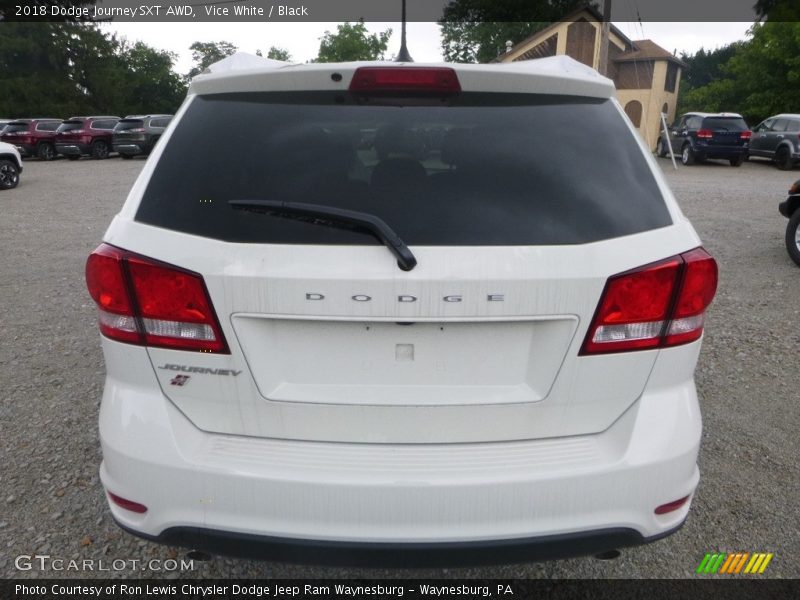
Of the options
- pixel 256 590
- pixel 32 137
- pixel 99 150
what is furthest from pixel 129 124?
pixel 256 590

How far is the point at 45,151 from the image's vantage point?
26953 millimetres

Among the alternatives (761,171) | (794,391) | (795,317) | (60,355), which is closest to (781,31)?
(761,171)

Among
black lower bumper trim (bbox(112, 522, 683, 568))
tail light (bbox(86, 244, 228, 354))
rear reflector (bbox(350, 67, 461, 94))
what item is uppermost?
rear reflector (bbox(350, 67, 461, 94))

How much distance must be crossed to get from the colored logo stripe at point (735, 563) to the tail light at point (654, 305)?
1.17 metres

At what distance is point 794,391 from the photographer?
156 inches

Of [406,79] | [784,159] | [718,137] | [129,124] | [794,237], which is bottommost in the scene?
[784,159]

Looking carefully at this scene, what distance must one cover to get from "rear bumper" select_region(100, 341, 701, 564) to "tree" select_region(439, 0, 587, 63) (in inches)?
2279

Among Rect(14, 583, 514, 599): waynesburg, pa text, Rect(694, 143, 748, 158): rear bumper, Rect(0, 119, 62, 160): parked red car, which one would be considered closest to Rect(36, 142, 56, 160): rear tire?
Rect(0, 119, 62, 160): parked red car

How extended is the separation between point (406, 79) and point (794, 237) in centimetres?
702

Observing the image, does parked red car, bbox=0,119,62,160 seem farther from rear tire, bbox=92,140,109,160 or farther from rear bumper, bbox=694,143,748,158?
rear bumper, bbox=694,143,748,158

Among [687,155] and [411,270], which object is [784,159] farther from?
[411,270]

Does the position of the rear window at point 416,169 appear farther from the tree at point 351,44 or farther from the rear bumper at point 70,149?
the tree at point 351,44

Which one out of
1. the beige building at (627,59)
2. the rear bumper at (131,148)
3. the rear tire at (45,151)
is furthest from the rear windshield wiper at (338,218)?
the beige building at (627,59)

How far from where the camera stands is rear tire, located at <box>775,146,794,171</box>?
2065 centimetres
